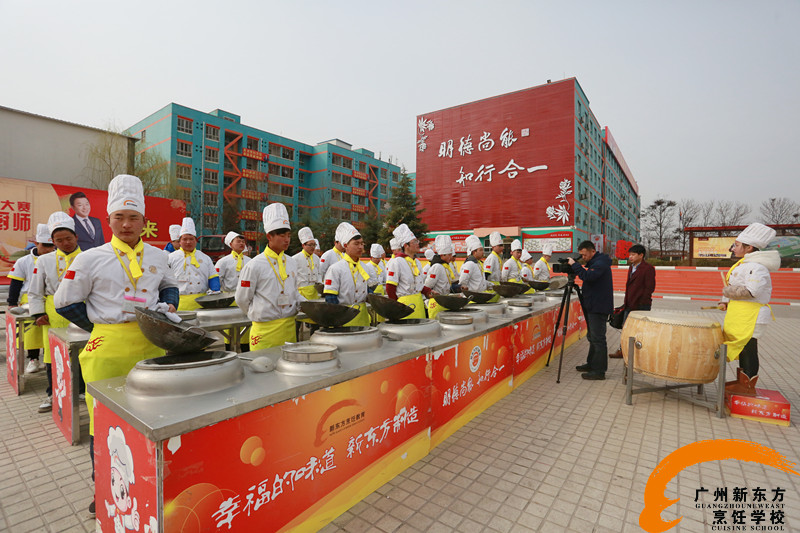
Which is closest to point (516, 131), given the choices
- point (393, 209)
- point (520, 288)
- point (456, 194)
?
point (456, 194)

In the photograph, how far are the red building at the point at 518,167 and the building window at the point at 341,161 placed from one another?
44.3ft

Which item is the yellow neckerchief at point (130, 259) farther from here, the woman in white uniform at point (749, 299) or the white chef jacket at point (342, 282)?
the woman in white uniform at point (749, 299)

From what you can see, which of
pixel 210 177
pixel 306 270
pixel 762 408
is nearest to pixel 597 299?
pixel 762 408

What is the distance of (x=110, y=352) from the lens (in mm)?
2168

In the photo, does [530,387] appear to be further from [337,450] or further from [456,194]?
[456,194]

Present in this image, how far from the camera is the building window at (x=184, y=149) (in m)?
30.7

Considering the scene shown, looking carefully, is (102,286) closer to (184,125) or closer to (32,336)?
A: (32,336)

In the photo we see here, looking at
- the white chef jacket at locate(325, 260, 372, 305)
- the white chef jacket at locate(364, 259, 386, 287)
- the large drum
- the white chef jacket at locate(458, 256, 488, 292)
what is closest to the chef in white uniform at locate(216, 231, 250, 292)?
the white chef jacket at locate(364, 259, 386, 287)

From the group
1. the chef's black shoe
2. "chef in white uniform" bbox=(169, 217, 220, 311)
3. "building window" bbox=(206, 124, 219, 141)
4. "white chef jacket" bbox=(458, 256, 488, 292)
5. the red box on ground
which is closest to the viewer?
the red box on ground

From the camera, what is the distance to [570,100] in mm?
26578

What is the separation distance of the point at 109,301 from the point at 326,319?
1.30 m

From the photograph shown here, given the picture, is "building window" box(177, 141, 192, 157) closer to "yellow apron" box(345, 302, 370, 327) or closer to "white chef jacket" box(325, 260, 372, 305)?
"yellow apron" box(345, 302, 370, 327)

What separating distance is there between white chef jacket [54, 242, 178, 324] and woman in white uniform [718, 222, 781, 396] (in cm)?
542

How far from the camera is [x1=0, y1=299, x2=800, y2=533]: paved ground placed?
2326 millimetres
